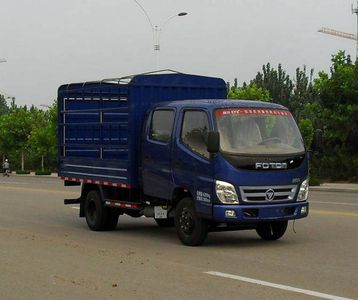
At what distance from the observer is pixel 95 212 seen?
1313cm

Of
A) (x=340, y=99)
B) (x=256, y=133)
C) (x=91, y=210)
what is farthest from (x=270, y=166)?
(x=340, y=99)

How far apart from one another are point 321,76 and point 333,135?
3015 millimetres

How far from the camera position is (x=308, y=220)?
46.6 feet

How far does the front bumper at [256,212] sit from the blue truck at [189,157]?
0.02 meters

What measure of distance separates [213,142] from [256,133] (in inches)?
36.7

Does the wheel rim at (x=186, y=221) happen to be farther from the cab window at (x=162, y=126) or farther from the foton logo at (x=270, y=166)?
the foton logo at (x=270, y=166)

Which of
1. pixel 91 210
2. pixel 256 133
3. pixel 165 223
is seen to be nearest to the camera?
pixel 256 133

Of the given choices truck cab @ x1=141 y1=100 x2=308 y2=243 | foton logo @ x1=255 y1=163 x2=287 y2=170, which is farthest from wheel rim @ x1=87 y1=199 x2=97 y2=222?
foton logo @ x1=255 y1=163 x2=287 y2=170

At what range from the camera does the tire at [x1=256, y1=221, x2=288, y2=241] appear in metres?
11.2

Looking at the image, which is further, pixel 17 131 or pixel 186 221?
pixel 17 131

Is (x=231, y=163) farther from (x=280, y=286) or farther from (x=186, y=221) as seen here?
(x=280, y=286)

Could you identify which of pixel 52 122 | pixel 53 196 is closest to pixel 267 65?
pixel 52 122

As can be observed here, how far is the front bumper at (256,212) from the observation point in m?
9.78

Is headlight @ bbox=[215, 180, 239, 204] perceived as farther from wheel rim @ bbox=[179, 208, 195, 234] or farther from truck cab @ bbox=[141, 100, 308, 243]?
wheel rim @ bbox=[179, 208, 195, 234]
